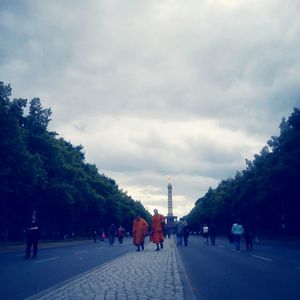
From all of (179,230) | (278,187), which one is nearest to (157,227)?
(179,230)

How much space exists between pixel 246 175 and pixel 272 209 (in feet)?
57.2

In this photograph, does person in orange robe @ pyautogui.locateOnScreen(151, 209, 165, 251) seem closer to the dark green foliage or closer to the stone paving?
the stone paving

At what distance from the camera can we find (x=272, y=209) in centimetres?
6469

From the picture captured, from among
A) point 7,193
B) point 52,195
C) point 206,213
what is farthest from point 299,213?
point 206,213

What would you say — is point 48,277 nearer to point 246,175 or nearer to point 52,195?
point 52,195

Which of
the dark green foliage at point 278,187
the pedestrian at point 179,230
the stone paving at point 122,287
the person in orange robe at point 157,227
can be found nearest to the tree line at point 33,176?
the person in orange robe at point 157,227

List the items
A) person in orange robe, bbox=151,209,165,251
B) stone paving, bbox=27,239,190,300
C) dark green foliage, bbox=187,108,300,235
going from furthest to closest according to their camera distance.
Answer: dark green foliage, bbox=187,108,300,235, person in orange robe, bbox=151,209,165,251, stone paving, bbox=27,239,190,300

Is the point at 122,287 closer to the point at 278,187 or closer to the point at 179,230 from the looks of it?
the point at 179,230

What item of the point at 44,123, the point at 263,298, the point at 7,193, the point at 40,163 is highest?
the point at 44,123

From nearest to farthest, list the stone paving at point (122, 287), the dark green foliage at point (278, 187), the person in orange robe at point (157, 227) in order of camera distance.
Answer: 1. the stone paving at point (122, 287)
2. the person in orange robe at point (157, 227)
3. the dark green foliage at point (278, 187)

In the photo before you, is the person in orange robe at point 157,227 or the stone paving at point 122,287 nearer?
the stone paving at point 122,287

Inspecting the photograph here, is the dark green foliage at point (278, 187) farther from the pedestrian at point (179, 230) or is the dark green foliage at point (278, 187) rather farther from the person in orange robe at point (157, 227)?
the person in orange robe at point (157, 227)

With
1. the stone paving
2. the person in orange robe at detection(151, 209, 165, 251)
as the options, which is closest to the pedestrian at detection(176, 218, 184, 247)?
the person in orange robe at detection(151, 209, 165, 251)

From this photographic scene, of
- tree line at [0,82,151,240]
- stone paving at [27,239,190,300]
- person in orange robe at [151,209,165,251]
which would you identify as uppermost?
tree line at [0,82,151,240]
